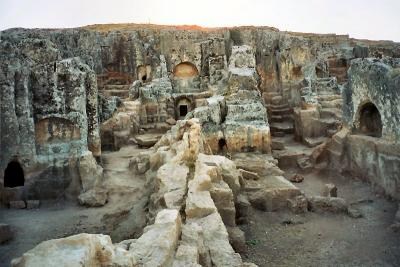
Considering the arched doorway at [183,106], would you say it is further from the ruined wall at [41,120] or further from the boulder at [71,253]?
the boulder at [71,253]

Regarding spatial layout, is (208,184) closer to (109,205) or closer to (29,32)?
(109,205)

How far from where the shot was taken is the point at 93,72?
1275 centimetres

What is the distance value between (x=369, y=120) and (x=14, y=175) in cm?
1127

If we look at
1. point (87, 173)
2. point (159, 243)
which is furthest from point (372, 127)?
point (159, 243)

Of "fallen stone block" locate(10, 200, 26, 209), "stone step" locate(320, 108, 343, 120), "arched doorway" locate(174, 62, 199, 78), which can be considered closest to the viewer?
"fallen stone block" locate(10, 200, 26, 209)

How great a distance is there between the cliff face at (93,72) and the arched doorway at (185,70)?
7 centimetres

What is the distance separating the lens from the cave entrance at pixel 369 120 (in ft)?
43.1

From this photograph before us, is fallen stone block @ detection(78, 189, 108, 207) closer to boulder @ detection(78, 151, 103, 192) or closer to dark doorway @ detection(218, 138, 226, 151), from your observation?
boulder @ detection(78, 151, 103, 192)

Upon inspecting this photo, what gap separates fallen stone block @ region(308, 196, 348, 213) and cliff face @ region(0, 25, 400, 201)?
3940 millimetres

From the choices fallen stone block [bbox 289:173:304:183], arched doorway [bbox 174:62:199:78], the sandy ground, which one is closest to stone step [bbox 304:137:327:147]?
fallen stone block [bbox 289:173:304:183]

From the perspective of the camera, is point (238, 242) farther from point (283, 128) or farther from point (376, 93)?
point (283, 128)

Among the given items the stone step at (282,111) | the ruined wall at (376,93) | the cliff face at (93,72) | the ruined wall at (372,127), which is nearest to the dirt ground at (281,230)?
the ruined wall at (372,127)

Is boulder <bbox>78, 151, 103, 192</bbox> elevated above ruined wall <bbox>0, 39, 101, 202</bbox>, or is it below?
below

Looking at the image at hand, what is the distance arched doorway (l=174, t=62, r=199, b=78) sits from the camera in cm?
2653
